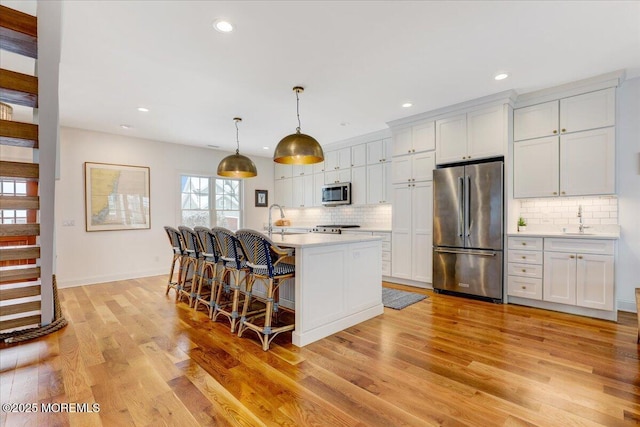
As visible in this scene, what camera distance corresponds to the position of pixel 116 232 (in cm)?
552

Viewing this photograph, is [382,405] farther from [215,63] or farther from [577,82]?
[577,82]

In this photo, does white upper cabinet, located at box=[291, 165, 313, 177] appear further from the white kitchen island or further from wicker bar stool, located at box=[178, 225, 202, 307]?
the white kitchen island

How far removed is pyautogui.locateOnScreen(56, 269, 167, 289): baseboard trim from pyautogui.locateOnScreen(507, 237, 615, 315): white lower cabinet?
606 centimetres

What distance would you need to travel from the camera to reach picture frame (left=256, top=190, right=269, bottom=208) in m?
7.58

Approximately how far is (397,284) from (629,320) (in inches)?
108

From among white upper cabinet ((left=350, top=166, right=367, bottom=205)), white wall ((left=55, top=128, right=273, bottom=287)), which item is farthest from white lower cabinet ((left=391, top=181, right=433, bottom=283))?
white wall ((left=55, top=128, right=273, bottom=287))

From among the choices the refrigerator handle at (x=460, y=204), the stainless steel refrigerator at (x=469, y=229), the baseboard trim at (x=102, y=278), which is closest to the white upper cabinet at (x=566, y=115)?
the stainless steel refrigerator at (x=469, y=229)

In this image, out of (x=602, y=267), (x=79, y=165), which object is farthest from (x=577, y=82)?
(x=79, y=165)

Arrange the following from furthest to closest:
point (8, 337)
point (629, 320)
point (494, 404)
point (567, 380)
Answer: point (629, 320) < point (8, 337) < point (567, 380) < point (494, 404)

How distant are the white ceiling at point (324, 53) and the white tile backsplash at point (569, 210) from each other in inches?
57.5

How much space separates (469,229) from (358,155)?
8.71ft

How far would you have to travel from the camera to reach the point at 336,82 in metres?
3.52

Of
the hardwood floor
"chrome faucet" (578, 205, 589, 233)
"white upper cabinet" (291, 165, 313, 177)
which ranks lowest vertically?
the hardwood floor

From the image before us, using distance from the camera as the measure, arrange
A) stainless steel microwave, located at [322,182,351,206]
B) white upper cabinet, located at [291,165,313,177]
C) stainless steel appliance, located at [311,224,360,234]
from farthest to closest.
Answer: white upper cabinet, located at [291,165,313,177], stainless steel microwave, located at [322,182,351,206], stainless steel appliance, located at [311,224,360,234]
